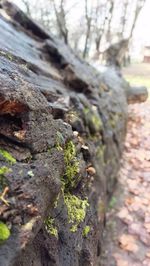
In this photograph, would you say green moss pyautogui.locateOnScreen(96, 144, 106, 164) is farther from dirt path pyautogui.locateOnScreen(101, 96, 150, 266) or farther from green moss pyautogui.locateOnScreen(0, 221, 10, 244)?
green moss pyautogui.locateOnScreen(0, 221, 10, 244)

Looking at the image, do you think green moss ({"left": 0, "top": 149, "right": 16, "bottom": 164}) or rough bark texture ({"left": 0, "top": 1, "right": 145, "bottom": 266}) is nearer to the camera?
rough bark texture ({"left": 0, "top": 1, "right": 145, "bottom": 266})

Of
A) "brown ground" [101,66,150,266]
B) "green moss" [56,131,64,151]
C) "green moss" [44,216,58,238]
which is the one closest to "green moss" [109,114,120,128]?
"brown ground" [101,66,150,266]

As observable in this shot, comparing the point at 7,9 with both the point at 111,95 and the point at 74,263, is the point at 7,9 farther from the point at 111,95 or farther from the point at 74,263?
the point at 74,263

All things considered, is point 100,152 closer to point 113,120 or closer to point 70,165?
point 113,120

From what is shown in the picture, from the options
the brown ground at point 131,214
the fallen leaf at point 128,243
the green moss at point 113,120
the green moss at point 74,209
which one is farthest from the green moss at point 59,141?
the green moss at point 113,120

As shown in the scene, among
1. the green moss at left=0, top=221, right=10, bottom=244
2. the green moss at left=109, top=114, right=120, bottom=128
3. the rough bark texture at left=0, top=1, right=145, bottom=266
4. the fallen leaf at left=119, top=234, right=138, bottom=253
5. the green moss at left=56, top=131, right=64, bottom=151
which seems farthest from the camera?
the green moss at left=109, top=114, right=120, bottom=128

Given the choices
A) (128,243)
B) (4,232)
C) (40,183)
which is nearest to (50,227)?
(40,183)
